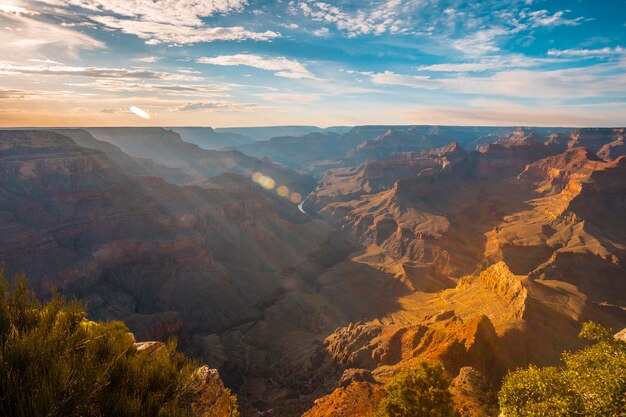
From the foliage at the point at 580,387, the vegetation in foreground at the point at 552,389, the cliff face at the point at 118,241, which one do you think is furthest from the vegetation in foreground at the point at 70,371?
the cliff face at the point at 118,241

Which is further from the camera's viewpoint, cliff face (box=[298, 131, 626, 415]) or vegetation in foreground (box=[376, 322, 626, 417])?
cliff face (box=[298, 131, 626, 415])

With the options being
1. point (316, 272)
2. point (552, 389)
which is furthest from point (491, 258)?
point (552, 389)

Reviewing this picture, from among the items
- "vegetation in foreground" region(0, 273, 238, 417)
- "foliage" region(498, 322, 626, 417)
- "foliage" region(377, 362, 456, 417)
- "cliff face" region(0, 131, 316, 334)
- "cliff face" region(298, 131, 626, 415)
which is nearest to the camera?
"vegetation in foreground" region(0, 273, 238, 417)

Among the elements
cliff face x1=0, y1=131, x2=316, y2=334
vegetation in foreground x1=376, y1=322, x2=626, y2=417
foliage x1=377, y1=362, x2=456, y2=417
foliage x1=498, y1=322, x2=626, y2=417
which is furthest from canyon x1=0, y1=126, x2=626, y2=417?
foliage x1=498, y1=322, x2=626, y2=417

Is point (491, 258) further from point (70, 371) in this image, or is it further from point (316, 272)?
point (70, 371)

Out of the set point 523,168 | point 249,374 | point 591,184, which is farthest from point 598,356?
point 523,168

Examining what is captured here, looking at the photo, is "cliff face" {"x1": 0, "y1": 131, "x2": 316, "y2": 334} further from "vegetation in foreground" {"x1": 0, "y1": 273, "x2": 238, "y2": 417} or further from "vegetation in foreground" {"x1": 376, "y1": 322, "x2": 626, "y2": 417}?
"vegetation in foreground" {"x1": 376, "y1": 322, "x2": 626, "y2": 417}

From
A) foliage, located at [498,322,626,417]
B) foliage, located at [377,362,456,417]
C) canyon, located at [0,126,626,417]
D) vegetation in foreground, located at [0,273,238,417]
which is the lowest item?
canyon, located at [0,126,626,417]

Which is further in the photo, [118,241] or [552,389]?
[118,241]
